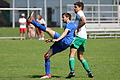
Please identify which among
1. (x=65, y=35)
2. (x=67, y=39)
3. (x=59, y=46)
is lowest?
(x=59, y=46)

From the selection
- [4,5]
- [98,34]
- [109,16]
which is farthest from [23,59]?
[4,5]

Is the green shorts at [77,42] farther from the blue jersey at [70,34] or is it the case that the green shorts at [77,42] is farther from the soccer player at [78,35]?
the blue jersey at [70,34]

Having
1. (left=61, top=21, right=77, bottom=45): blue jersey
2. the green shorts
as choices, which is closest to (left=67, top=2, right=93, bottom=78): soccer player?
the green shorts

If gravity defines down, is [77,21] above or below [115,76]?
above

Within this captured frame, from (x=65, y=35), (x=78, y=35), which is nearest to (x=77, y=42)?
(x=78, y=35)

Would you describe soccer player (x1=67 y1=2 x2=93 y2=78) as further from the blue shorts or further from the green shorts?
the blue shorts

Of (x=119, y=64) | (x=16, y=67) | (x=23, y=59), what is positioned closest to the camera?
(x=16, y=67)

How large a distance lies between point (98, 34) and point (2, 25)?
1183 centimetres

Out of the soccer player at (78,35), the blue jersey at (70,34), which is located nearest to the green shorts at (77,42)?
the soccer player at (78,35)

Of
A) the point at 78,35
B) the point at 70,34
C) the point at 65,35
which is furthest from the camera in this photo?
the point at 78,35

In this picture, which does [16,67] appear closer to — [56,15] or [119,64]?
[119,64]

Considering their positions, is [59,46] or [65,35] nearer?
[65,35]

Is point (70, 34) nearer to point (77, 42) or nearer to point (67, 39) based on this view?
point (67, 39)

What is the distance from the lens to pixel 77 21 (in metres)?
12.6
